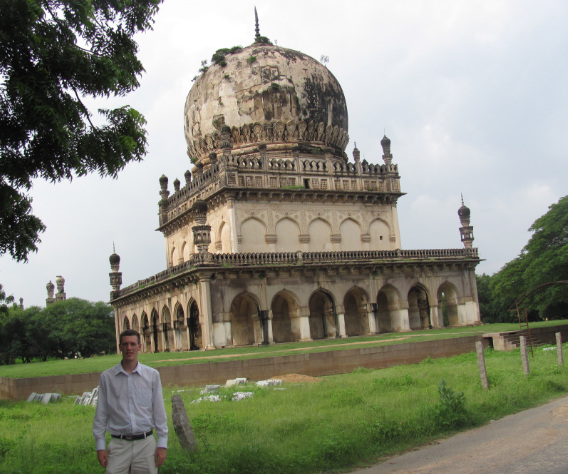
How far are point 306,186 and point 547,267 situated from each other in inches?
592

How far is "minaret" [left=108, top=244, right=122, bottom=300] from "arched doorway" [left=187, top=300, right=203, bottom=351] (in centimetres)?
963

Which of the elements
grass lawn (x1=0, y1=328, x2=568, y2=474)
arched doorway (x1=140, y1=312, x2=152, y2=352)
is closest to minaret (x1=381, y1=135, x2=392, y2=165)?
arched doorway (x1=140, y1=312, x2=152, y2=352)

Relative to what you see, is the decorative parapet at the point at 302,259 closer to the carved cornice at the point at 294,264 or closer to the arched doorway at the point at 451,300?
the carved cornice at the point at 294,264

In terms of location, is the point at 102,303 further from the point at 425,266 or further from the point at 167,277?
the point at 425,266

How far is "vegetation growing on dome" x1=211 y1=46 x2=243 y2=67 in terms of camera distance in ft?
128

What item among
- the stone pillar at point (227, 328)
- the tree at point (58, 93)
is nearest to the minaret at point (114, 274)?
the stone pillar at point (227, 328)

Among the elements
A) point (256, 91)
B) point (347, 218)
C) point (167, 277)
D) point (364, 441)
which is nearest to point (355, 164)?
point (347, 218)

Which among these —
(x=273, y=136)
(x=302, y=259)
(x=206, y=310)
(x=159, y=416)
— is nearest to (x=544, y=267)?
(x=302, y=259)

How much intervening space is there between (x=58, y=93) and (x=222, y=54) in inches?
1253

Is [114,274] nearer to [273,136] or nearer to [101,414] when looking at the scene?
[273,136]

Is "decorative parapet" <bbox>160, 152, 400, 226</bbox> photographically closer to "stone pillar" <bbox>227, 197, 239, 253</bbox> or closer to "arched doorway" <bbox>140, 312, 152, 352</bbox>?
"stone pillar" <bbox>227, 197, 239, 253</bbox>

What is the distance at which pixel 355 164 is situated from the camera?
3778cm

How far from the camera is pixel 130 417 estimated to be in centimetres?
636

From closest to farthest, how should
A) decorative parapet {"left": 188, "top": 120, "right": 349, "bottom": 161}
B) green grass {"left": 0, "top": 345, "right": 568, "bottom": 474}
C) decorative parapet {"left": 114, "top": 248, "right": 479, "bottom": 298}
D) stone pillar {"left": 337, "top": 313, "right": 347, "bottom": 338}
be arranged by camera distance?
green grass {"left": 0, "top": 345, "right": 568, "bottom": 474}
decorative parapet {"left": 114, "top": 248, "right": 479, "bottom": 298}
stone pillar {"left": 337, "top": 313, "right": 347, "bottom": 338}
decorative parapet {"left": 188, "top": 120, "right": 349, "bottom": 161}
